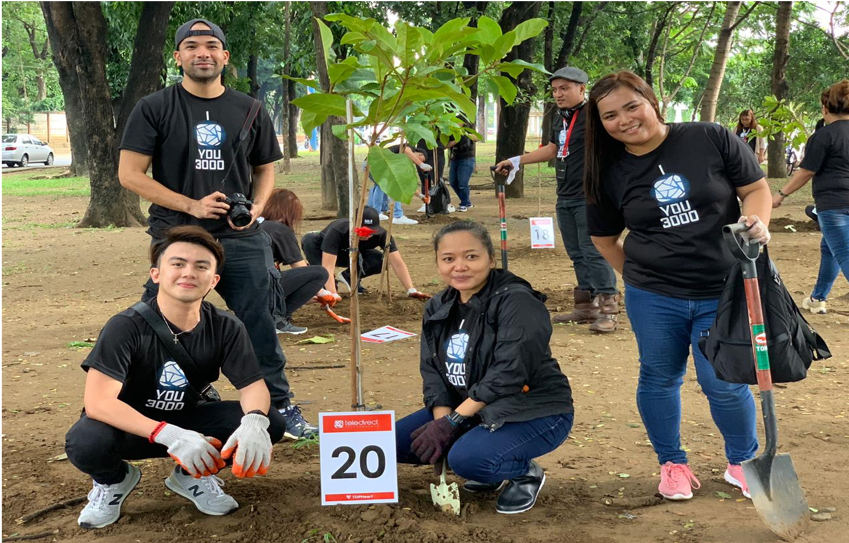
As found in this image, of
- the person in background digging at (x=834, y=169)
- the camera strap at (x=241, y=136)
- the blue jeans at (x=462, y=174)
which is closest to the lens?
the camera strap at (x=241, y=136)

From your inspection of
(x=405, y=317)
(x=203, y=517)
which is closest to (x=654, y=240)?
(x=203, y=517)

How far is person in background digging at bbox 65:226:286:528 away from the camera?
303 cm

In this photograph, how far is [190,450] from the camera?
116 inches

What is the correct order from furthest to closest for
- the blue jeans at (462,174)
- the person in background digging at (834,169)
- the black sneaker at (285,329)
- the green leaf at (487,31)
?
the blue jeans at (462,174), the black sneaker at (285,329), the person in background digging at (834,169), the green leaf at (487,31)

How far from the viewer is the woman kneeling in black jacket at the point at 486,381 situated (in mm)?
3266

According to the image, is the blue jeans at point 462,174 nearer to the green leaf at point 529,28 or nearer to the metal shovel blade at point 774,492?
the green leaf at point 529,28

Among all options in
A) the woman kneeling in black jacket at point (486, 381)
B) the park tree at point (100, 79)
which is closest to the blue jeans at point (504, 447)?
the woman kneeling in black jacket at point (486, 381)

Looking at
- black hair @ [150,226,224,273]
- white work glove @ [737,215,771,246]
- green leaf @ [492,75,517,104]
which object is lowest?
black hair @ [150,226,224,273]

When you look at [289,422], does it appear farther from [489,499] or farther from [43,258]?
[43,258]

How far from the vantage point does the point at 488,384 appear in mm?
3252

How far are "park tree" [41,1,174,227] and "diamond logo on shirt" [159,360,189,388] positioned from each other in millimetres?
10302

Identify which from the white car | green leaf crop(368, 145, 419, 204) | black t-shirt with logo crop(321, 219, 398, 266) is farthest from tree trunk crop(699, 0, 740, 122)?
the white car

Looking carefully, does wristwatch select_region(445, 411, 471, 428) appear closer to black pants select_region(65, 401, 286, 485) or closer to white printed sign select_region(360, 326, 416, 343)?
black pants select_region(65, 401, 286, 485)

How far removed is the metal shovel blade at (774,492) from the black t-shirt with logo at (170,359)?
1.78 metres
